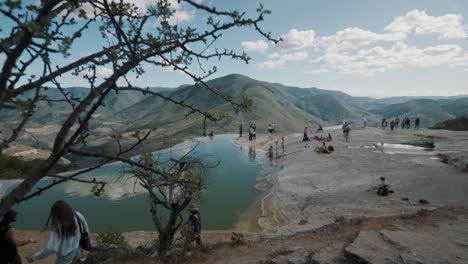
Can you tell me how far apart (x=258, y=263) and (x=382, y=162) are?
73.2ft

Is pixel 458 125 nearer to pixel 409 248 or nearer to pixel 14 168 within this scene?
pixel 409 248

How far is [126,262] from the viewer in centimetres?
1148

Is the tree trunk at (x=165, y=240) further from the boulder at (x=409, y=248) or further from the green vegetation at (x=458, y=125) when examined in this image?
the green vegetation at (x=458, y=125)

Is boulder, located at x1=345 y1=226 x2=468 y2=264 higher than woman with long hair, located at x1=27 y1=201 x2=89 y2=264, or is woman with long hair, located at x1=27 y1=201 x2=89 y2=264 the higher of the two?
woman with long hair, located at x1=27 y1=201 x2=89 y2=264

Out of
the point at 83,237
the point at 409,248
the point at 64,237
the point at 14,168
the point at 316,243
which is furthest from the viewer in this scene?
the point at 14,168

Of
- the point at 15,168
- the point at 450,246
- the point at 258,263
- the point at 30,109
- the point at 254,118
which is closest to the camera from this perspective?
the point at 30,109

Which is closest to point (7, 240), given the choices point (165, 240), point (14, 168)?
point (165, 240)

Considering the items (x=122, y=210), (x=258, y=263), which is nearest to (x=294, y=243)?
(x=258, y=263)

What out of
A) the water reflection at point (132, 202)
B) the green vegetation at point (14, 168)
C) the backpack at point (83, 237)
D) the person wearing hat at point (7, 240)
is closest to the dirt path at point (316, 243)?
the person wearing hat at point (7, 240)

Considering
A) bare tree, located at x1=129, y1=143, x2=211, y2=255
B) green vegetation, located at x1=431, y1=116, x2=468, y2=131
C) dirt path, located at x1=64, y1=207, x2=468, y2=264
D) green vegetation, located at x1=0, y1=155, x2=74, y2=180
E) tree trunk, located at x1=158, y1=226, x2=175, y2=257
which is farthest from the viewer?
green vegetation, located at x1=431, y1=116, x2=468, y2=131

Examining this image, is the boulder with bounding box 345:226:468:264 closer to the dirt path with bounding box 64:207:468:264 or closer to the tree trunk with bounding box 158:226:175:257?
the dirt path with bounding box 64:207:468:264

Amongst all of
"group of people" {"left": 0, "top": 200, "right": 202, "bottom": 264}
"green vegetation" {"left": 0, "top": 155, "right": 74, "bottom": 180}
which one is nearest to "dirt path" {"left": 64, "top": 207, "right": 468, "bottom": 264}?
"group of people" {"left": 0, "top": 200, "right": 202, "bottom": 264}

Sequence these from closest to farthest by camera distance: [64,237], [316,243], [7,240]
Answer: [64,237], [7,240], [316,243]

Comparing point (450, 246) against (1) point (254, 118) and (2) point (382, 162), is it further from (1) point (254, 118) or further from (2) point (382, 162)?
(1) point (254, 118)
